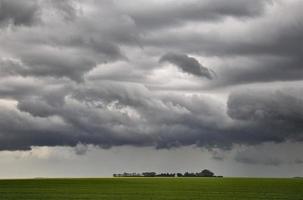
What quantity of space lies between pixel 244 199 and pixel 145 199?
14.3 m

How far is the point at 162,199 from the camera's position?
221 ft

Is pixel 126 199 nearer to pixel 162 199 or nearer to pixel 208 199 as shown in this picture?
pixel 162 199

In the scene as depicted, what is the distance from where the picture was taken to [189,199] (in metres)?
67.8

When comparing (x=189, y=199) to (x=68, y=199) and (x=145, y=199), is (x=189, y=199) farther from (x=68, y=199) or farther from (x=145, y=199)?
(x=68, y=199)

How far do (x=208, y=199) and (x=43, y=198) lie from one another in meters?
23.4

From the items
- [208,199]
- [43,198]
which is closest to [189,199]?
[208,199]

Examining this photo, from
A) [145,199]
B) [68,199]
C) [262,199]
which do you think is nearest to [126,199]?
[145,199]

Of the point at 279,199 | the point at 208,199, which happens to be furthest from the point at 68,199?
the point at 279,199

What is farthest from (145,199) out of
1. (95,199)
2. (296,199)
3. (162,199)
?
(296,199)

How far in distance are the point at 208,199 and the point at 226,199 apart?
254cm

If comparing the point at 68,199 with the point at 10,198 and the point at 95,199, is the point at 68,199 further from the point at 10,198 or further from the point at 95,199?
the point at 10,198

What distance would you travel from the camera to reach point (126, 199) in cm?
6725

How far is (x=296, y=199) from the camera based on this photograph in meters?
68.9

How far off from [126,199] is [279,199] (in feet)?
70.1
